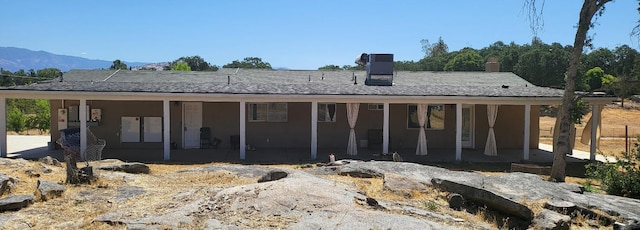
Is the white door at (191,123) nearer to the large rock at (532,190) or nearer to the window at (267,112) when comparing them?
the window at (267,112)

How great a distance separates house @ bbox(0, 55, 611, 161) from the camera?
15445 millimetres

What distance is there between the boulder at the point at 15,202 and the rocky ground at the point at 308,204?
0.05 ft

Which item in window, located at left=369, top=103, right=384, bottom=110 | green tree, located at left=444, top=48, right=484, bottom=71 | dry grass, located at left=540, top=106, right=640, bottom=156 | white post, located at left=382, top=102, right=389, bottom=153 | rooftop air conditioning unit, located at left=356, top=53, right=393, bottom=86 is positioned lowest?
dry grass, located at left=540, top=106, right=640, bottom=156

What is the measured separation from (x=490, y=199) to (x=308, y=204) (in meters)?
3.14

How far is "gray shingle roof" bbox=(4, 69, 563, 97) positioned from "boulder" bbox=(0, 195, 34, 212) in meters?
7.76

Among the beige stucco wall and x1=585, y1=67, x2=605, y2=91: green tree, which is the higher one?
x1=585, y1=67, x2=605, y2=91: green tree

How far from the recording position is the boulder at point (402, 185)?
8.78 metres

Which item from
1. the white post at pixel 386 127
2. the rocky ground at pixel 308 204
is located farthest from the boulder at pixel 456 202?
the white post at pixel 386 127

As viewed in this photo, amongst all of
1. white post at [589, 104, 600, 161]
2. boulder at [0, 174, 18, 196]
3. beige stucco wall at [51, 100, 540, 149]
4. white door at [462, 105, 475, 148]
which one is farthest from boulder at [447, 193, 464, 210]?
white door at [462, 105, 475, 148]

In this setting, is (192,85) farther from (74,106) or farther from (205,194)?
(205,194)

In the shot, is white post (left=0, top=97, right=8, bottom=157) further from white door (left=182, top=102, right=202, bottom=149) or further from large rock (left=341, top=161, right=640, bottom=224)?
large rock (left=341, top=161, right=640, bottom=224)

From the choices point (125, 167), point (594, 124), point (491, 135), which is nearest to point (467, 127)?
point (491, 135)

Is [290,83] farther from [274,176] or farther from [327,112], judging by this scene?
[274,176]

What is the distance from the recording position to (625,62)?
50.5 m
